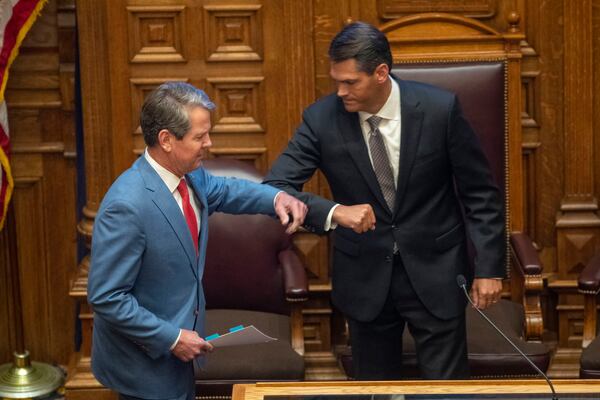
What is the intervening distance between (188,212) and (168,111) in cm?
31

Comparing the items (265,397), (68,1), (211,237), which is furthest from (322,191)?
(265,397)

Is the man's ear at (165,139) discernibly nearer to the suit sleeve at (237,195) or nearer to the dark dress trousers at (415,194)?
the suit sleeve at (237,195)

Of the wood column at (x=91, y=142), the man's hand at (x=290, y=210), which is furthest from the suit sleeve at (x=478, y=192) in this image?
the wood column at (x=91, y=142)

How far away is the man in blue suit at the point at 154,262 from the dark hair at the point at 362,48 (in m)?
0.55

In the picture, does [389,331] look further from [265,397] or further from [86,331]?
[86,331]

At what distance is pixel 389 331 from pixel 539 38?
5.01ft

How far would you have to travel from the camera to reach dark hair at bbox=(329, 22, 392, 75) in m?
3.65

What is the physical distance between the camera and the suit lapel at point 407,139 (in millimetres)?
3711

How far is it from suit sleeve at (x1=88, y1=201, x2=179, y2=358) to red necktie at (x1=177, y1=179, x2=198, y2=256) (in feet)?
0.65

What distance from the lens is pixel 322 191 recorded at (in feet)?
15.9

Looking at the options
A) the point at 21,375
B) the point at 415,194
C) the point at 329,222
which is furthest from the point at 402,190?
the point at 21,375

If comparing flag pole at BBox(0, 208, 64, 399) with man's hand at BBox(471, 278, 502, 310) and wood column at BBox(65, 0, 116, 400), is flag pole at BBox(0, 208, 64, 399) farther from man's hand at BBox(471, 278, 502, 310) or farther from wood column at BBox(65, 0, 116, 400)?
man's hand at BBox(471, 278, 502, 310)

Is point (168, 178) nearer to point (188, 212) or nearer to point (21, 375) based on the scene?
point (188, 212)

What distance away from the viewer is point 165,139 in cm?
328
